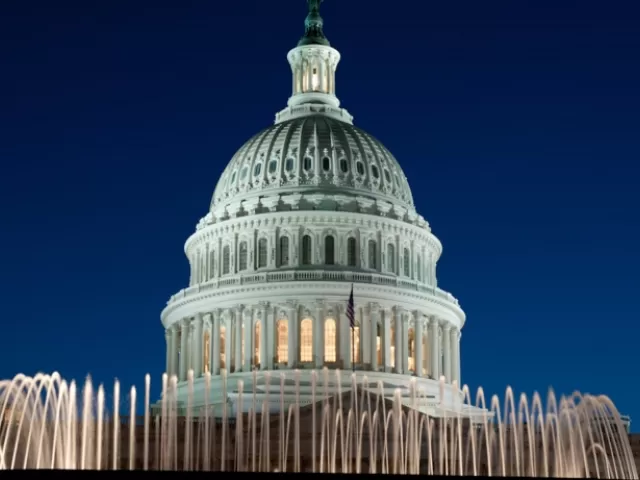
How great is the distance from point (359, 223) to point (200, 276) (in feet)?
49.3

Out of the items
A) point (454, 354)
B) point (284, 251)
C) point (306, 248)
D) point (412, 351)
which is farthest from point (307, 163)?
point (454, 354)

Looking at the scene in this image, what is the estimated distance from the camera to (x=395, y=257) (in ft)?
378

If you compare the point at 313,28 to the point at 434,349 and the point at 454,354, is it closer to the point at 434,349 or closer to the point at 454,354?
the point at 454,354

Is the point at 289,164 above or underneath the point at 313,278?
above

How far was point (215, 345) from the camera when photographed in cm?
11012

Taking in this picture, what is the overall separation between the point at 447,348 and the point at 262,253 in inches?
702

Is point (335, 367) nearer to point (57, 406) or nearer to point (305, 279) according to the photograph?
point (305, 279)

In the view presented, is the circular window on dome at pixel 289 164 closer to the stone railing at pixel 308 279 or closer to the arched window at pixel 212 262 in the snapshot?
the arched window at pixel 212 262

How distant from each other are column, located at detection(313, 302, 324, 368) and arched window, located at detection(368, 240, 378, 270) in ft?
22.3

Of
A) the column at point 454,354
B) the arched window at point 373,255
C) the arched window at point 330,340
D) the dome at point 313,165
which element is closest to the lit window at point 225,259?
the dome at point 313,165

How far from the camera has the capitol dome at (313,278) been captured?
108 meters

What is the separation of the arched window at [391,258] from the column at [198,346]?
651 inches

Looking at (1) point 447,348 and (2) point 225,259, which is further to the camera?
(2) point 225,259

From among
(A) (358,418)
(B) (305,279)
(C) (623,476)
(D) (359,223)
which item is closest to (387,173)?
(D) (359,223)
